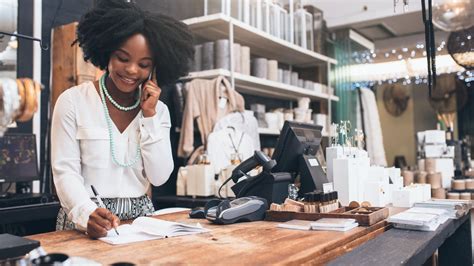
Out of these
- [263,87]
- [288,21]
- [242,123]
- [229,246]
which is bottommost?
[229,246]

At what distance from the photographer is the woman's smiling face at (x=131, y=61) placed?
1614 mm

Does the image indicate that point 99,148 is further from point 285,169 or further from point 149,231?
point 285,169

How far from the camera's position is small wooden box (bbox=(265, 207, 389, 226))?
1.47 metres

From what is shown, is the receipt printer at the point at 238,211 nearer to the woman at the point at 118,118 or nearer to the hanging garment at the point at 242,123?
the woman at the point at 118,118

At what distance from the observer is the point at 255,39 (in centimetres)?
427

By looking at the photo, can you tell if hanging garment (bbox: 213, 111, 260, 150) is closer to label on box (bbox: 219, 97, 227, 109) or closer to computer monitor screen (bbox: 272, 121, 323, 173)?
label on box (bbox: 219, 97, 227, 109)

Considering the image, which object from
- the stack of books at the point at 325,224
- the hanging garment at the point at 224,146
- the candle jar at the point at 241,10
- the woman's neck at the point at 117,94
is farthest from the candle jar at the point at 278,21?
the stack of books at the point at 325,224

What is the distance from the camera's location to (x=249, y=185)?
185 cm

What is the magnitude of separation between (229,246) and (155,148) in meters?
0.66

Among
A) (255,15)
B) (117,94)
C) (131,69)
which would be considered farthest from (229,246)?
(255,15)

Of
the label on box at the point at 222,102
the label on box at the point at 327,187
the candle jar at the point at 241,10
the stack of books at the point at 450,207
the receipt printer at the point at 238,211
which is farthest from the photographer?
the candle jar at the point at 241,10

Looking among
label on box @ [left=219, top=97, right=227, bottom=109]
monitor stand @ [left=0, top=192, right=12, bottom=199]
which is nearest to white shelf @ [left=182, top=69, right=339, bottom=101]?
label on box @ [left=219, top=97, right=227, bottom=109]

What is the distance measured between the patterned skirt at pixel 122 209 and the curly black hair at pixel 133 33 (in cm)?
54

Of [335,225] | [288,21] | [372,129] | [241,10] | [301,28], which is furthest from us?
[372,129]
